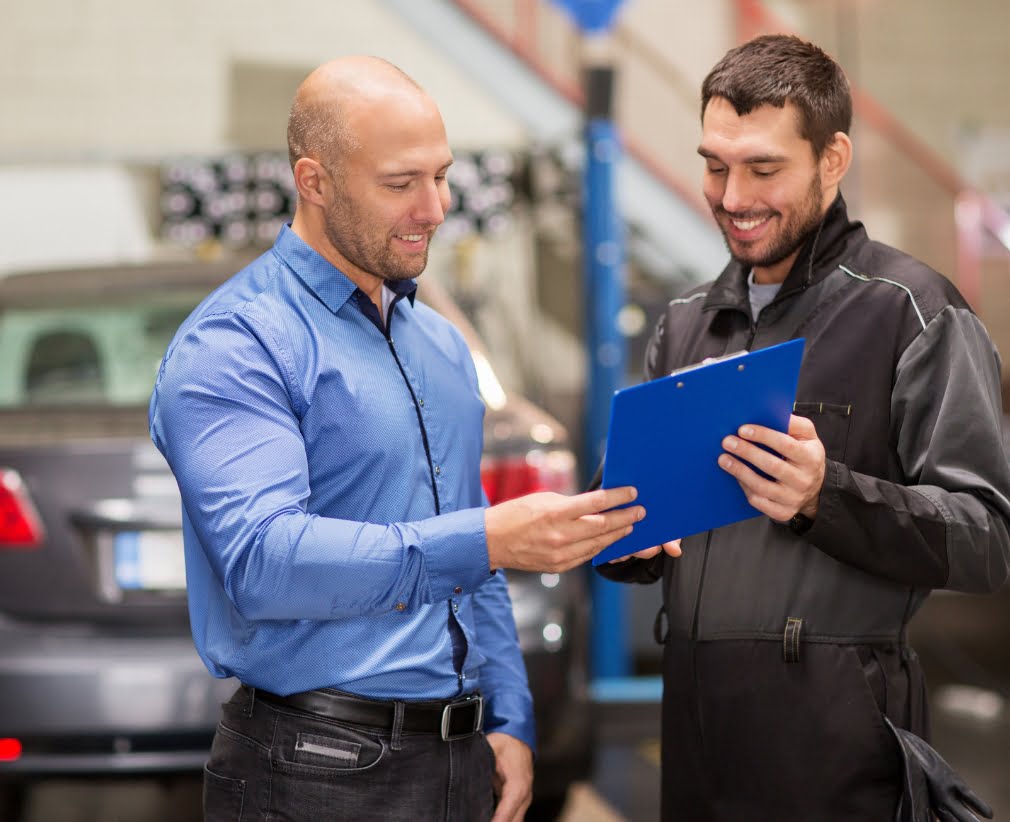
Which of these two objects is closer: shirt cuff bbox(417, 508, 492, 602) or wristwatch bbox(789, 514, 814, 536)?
shirt cuff bbox(417, 508, 492, 602)

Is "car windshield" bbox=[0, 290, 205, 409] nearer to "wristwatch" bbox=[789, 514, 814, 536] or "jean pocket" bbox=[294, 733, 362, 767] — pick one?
"jean pocket" bbox=[294, 733, 362, 767]

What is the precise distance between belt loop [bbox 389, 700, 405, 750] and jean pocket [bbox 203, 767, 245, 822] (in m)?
0.20

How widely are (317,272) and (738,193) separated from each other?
61 cm

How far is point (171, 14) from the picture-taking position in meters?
9.34

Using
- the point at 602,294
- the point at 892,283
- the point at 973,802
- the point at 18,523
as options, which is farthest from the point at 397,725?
the point at 602,294

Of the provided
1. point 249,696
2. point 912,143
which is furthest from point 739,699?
point 912,143

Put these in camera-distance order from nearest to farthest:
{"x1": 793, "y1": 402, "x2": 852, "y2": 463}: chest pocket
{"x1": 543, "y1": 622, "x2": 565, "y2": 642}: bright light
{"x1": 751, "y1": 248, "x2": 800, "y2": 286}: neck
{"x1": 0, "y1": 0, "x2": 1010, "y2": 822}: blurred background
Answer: {"x1": 793, "y1": 402, "x2": 852, "y2": 463}: chest pocket, {"x1": 751, "y1": 248, "x2": 800, "y2": 286}: neck, {"x1": 543, "y1": 622, "x2": 565, "y2": 642}: bright light, {"x1": 0, "y1": 0, "x2": 1010, "y2": 822}: blurred background

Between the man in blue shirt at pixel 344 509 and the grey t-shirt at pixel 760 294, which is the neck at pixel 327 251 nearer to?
the man in blue shirt at pixel 344 509

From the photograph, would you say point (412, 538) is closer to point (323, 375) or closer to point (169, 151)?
point (323, 375)

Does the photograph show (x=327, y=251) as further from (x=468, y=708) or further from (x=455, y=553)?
(x=468, y=708)

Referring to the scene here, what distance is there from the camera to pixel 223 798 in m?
1.61

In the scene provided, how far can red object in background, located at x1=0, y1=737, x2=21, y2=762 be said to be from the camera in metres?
2.55

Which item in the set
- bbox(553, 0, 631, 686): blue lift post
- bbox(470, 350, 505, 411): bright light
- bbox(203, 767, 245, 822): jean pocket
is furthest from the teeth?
bbox(553, 0, 631, 686): blue lift post

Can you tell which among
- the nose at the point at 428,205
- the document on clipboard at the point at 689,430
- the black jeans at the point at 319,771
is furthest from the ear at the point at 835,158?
the black jeans at the point at 319,771
